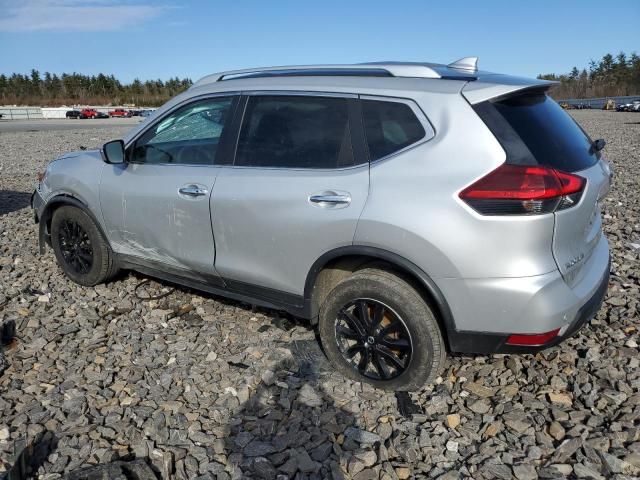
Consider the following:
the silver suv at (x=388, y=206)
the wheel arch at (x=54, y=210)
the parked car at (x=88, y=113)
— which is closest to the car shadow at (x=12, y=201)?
the wheel arch at (x=54, y=210)

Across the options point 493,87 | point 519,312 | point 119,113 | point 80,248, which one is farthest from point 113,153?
point 119,113

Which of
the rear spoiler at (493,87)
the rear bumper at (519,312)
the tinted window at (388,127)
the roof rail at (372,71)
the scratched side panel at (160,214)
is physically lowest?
the rear bumper at (519,312)

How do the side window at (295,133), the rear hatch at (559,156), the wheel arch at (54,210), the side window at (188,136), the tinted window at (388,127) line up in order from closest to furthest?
the rear hatch at (559,156), the tinted window at (388,127), the side window at (295,133), the side window at (188,136), the wheel arch at (54,210)

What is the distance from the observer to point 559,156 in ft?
9.59

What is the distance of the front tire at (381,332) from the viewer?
305 centimetres

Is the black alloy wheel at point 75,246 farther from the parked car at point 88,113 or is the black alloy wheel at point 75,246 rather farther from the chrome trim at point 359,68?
the parked car at point 88,113

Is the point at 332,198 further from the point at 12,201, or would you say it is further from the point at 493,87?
the point at 12,201

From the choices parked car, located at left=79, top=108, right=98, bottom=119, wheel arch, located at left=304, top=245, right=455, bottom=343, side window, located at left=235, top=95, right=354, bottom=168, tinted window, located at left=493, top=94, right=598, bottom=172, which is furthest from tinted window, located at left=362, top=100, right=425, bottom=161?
parked car, located at left=79, top=108, right=98, bottom=119

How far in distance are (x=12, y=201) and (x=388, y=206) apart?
784 centimetres

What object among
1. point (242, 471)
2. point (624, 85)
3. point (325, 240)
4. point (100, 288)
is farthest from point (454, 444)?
point (624, 85)

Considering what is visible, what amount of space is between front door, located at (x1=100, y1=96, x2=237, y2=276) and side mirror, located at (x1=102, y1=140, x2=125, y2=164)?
2.3 inches

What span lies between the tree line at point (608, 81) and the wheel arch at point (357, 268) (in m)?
88.9

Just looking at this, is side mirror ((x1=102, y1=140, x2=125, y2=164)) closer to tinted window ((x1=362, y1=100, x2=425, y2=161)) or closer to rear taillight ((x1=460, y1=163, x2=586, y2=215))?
tinted window ((x1=362, y1=100, x2=425, y2=161))

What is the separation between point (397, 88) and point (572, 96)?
329 feet
